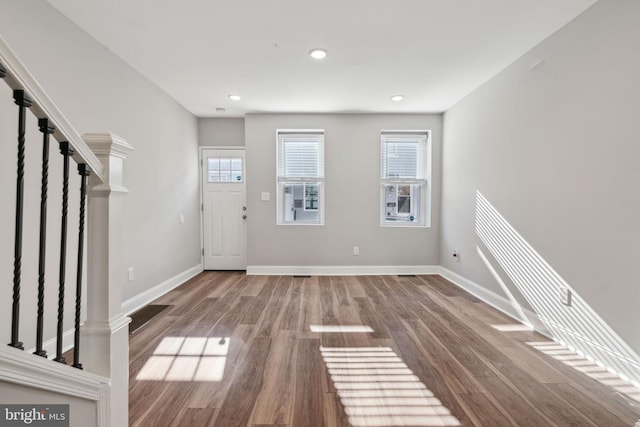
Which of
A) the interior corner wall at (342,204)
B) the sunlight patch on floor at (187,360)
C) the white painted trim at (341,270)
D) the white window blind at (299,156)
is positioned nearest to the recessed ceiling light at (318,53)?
the interior corner wall at (342,204)

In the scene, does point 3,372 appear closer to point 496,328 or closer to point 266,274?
point 496,328

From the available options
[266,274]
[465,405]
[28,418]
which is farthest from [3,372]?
[266,274]

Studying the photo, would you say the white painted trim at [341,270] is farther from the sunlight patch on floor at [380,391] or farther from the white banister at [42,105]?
the white banister at [42,105]

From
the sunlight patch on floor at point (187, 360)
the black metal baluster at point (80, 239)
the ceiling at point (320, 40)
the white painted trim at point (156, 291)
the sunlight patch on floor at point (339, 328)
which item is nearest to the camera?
the black metal baluster at point (80, 239)

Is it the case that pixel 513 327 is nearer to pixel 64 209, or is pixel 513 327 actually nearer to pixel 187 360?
pixel 187 360

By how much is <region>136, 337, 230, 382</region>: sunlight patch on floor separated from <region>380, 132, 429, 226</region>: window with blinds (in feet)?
9.97

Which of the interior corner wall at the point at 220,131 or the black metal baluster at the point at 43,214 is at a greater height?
the interior corner wall at the point at 220,131

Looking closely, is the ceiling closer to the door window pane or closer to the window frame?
the window frame

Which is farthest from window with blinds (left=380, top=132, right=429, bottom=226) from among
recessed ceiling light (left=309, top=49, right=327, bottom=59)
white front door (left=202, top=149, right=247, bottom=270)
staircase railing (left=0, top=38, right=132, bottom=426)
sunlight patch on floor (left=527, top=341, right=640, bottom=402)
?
staircase railing (left=0, top=38, right=132, bottom=426)

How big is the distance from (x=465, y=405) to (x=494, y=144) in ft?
8.52

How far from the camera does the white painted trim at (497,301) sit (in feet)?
8.09

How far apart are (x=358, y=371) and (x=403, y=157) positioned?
3442mm

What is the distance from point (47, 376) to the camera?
34.3 inches

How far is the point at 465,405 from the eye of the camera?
1526 mm
